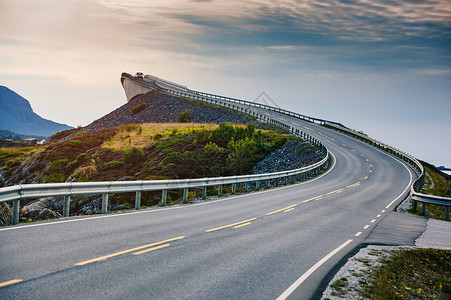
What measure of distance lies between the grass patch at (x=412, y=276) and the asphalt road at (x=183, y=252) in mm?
1006

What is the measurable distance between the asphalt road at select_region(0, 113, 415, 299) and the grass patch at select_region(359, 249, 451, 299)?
101cm

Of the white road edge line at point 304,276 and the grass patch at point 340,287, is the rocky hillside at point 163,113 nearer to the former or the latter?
the white road edge line at point 304,276

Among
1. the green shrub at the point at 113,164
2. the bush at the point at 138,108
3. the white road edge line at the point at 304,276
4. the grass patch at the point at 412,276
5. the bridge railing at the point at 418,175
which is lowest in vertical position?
the grass patch at the point at 412,276

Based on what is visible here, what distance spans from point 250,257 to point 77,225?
4.70 metres

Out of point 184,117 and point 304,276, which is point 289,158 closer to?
point 304,276

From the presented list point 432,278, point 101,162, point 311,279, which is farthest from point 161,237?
point 101,162

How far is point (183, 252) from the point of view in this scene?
27.2ft

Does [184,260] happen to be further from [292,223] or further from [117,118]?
[117,118]

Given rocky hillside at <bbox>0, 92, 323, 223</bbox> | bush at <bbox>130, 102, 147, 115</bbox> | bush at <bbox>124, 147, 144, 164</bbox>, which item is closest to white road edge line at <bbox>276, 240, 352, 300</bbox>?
rocky hillside at <bbox>0, 92, 323, 223</bbox>

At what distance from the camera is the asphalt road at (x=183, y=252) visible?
6.06 m

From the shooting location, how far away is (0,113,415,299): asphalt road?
6059mm

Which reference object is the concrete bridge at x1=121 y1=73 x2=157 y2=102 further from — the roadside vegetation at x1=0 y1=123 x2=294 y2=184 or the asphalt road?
the asphalt road

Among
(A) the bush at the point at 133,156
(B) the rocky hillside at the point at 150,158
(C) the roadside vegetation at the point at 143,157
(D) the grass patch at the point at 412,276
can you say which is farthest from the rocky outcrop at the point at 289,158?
(D) the grass patch at the point at 412,276

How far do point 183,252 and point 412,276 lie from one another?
5.06 m
